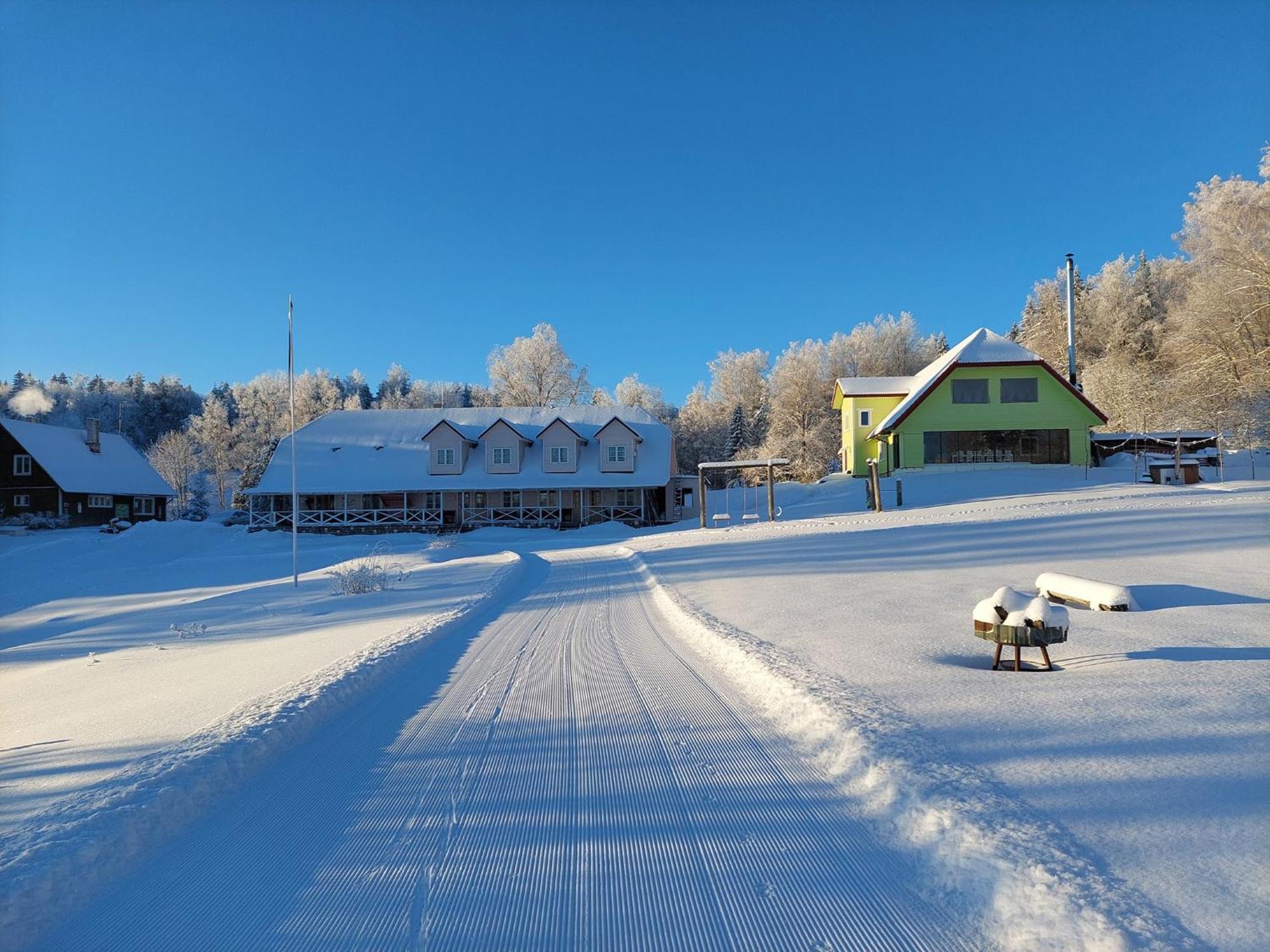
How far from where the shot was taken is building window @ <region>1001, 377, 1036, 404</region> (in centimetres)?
3216

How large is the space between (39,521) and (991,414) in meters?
52.2

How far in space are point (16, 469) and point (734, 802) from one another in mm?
54391

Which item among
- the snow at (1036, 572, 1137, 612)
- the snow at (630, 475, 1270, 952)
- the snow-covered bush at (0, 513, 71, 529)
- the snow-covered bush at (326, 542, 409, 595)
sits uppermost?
the snow-covered bush at (0, 513, 71, 529)

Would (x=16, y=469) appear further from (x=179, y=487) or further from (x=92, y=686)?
(x=92, y=686)

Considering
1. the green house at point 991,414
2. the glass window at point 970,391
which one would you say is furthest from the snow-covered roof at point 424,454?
the glass window at point 970,391

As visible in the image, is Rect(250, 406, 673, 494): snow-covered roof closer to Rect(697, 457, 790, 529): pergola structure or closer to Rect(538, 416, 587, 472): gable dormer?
Rect(538, 416, 587, 472): gable dormer

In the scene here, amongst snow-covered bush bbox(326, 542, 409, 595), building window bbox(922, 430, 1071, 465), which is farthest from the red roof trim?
snow-covered bush bbox(326, 542, 409, 595)

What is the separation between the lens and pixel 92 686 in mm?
7469

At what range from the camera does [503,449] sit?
39.4 m

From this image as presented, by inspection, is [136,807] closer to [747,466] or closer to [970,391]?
[747,466]

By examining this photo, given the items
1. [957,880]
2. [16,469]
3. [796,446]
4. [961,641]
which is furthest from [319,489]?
[957,880]

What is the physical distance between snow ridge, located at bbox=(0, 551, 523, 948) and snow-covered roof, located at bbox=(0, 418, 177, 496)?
4847 cm

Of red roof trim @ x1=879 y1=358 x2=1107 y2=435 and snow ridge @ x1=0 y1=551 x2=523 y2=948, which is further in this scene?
red roof trim @ x1=879 y1=358 x2=1107 y2=435

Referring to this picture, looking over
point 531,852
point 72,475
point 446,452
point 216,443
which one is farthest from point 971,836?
point 216,443
